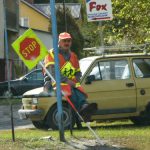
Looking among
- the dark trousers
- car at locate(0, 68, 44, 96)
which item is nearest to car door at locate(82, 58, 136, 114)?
the dark trousers

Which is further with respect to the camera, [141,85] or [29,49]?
[141,85]

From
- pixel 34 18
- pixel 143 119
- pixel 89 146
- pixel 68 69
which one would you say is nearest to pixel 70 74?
pixel 68 69

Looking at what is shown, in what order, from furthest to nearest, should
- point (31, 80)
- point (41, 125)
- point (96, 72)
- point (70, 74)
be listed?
point (31, 80) < point (41, 125) < point (96, 72) < point (70, 74)

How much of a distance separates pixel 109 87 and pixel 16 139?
4783 mm

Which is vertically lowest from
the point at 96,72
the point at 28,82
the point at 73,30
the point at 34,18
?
the point at 28,82

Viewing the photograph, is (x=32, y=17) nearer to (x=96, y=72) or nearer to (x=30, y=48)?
(x=96, y=72)

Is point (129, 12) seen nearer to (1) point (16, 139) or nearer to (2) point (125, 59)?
(2) point (125, 59)

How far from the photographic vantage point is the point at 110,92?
575 inches

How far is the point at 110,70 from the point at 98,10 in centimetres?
156

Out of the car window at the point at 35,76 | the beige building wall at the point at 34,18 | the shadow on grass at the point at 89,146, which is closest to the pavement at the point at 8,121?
the car window at the point at 35,76

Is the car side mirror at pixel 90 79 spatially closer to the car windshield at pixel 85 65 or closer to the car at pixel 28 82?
the car windshield at pixel 85 65

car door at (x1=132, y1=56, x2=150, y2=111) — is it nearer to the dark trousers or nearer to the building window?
the dark trousers

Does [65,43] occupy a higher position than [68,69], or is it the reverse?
[65,43]

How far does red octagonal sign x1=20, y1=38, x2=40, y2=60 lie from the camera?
388 inches
